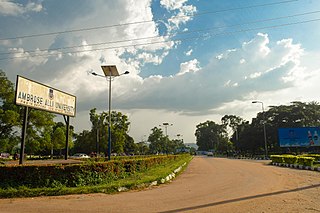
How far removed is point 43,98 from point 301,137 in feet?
139

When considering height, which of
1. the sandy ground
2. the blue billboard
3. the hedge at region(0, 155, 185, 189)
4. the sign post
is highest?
the sign post

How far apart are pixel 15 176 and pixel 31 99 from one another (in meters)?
7.76

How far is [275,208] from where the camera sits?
748 cm

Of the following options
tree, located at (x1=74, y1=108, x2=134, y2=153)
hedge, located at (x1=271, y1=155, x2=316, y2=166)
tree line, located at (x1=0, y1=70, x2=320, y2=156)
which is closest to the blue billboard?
tree line, located at (x1=0, y1=70, x2=320, y2=156)

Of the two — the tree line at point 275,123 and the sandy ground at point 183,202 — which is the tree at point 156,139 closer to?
the tree line at point 275,123

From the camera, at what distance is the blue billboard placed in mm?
44950

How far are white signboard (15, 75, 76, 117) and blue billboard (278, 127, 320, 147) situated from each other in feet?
123

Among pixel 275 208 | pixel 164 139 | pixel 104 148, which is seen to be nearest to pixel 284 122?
pixel 164 139

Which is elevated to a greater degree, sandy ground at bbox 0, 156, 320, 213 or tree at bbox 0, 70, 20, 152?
tree at bbox 0, 70, 20, 152

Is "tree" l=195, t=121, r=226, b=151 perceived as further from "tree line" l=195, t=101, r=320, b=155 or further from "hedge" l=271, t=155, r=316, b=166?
"hedge" l=271, t=155, r=316, b=166

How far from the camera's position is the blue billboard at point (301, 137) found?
147 ft

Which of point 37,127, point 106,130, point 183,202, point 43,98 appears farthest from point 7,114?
point 183,202

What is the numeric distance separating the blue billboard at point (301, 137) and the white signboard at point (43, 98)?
123 ft

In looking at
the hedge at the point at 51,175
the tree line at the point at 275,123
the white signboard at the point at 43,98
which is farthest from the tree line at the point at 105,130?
the hedge at the point at 51,175
